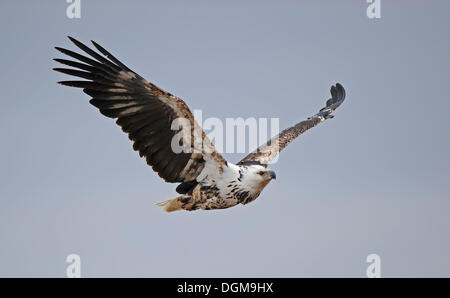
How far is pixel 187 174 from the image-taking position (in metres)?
9.25

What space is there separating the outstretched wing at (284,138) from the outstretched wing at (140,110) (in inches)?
72.4

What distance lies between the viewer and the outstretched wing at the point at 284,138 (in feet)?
36.2

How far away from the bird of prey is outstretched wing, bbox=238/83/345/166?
1.36 m

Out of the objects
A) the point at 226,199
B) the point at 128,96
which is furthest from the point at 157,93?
the point at 226,199

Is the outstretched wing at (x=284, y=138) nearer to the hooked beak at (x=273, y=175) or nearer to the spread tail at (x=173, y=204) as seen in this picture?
the hooked beak at (x=273, y=175)

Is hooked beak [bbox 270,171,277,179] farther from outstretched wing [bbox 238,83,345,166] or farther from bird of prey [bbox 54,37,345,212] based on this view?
outstretched wing [bbox 238,83,345,166]

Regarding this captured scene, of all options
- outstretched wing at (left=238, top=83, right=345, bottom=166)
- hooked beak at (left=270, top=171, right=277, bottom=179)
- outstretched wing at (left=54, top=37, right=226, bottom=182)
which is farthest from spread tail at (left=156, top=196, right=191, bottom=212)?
outstretched wing at (left=238, top=83, right=345, bottom=166)

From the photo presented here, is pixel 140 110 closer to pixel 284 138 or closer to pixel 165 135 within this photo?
pixel 165 135


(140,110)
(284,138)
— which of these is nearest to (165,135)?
(140,110)

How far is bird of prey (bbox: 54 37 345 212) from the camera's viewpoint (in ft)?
28.7

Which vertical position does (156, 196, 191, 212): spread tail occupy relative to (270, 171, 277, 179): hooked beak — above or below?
below

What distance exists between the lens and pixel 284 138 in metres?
11.9

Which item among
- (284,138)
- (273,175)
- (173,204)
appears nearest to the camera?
(173,204)

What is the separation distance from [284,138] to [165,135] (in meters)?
3.63
